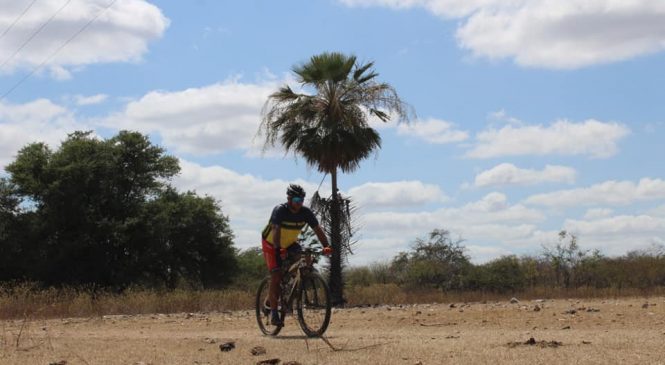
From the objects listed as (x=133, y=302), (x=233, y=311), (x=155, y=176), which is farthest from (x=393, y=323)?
(x=155, y=176)

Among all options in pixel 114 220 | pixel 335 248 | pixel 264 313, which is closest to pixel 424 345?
pixel 264 313

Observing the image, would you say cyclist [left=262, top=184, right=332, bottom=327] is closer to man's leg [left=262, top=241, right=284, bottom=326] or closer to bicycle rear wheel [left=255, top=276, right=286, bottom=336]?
man's leg [left=262, top=241, right=284, bottom=326]

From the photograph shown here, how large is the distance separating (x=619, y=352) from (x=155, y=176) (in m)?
36.6

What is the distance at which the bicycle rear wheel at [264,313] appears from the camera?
445 inches

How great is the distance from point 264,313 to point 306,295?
1121 millimetres

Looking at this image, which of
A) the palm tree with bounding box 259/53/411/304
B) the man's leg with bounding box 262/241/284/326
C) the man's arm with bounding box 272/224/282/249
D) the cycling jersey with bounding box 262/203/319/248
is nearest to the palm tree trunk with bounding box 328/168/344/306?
the palm tree with bounding box 259/53/411/304

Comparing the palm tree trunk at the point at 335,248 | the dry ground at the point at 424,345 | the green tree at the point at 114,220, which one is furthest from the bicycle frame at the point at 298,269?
the green tree at the point at 114,220

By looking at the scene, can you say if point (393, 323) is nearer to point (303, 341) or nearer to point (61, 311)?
point (303, 341)

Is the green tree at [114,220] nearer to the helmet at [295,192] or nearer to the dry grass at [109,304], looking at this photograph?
the dry grass at [109,304]

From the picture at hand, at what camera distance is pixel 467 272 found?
1164 inches

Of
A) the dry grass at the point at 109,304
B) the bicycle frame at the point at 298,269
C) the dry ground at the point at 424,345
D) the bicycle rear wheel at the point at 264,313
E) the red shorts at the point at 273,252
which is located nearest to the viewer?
the dry ground at the point at 424,345

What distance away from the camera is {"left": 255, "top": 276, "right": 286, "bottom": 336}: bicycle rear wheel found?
37.1 ft

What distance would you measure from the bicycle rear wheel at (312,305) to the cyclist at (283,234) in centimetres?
41

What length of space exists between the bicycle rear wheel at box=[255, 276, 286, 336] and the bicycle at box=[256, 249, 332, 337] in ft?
0.11
